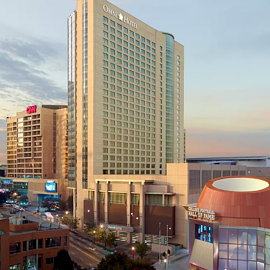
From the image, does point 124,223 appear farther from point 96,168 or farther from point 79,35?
point 79,35

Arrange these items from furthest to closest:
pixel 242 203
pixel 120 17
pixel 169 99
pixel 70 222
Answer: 1. pixel 169 99
2. pixel 120 17
3. pixel 70 222
4. pixel 242 203

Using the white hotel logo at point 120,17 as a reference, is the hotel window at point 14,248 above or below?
below

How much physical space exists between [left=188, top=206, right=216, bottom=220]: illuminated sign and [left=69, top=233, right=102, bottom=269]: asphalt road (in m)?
25.1

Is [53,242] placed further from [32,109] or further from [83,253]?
[32,109]

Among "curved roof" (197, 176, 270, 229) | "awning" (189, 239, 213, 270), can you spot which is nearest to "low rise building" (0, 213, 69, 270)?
"awning" (189, 239, 213, 270)

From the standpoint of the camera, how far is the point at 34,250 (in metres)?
57.6

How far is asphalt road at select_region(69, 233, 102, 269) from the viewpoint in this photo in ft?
210

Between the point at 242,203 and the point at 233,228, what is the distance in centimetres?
416

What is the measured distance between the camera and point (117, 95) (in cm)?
11288

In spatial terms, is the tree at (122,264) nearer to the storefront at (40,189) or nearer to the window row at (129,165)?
the window row at (129,165)

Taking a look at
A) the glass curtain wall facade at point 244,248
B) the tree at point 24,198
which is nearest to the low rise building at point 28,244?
the glass curtain wall facade at point 244,248

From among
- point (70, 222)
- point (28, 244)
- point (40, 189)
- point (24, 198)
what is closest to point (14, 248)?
point (28, 244)

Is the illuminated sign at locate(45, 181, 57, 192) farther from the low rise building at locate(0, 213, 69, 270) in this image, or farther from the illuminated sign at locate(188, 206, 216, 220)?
the illuminated sign at locate(188, 206, 216, 220)

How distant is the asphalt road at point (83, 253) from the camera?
6390 centimetres
